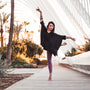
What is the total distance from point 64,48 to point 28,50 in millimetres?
10642

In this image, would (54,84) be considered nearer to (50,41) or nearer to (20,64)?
(50,41)

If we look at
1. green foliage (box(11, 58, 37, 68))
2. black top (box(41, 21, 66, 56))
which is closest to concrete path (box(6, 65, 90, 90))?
black top (box(41, 21, 66, 56))

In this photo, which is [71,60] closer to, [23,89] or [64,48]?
[23,89]

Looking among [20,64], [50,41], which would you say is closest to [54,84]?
[50,41]

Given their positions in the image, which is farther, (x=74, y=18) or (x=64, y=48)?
(x=64, y=48)

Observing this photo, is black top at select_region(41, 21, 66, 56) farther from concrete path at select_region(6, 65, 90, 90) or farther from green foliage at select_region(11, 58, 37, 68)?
green foliage at select_region(11, 58, 37, 68)

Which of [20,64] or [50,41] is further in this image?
[20,64]

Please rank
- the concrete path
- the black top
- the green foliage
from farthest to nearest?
the green foliage < the black top < the concrete path

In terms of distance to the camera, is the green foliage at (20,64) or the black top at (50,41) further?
the green foliage at (20,64)

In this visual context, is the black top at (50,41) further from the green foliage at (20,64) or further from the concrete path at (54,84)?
→ the green foliage at (20,64)

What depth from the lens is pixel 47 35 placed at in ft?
25.1

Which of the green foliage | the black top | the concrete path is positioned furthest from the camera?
the green foliage

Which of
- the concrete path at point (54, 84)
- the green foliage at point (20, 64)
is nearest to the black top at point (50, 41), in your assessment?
the concrete path at point (54, 84)

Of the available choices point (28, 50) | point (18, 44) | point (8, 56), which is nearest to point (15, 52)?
point (18, 44)
